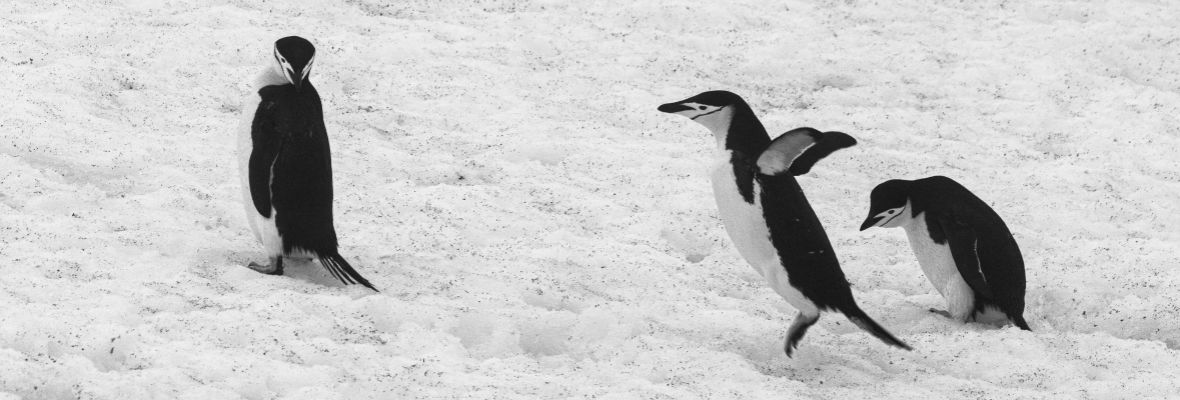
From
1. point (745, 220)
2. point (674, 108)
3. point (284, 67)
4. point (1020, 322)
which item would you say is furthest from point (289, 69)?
point (1020, 322)

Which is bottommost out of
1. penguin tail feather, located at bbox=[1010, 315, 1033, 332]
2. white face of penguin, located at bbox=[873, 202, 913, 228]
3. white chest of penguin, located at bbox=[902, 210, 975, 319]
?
penguin tail feather, located at bbox=[1010, 315, 1033, 332]

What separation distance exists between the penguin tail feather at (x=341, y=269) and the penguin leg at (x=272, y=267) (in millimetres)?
159

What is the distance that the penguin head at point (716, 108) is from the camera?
4.75 meters

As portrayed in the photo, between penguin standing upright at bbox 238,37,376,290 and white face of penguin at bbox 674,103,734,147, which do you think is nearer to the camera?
penguin standing upright at bbox 238,37,376,290

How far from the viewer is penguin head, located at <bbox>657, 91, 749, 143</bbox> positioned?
4.75 metres

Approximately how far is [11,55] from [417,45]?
2.26 metres

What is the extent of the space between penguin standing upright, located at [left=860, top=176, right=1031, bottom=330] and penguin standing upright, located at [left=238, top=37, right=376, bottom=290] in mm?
2170

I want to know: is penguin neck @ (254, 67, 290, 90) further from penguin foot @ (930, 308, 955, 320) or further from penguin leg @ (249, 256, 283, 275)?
penguin foot @ (930, 308, 955, 320)

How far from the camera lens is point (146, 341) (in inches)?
151

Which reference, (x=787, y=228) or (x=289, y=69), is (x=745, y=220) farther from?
(x=289, y=69)

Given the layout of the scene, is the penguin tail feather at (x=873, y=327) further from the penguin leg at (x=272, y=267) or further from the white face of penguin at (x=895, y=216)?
the penguin leg at (x=272, y=267)

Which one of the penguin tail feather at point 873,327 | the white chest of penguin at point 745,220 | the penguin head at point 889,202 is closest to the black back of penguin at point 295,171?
the white chest of penguin at point 745,220

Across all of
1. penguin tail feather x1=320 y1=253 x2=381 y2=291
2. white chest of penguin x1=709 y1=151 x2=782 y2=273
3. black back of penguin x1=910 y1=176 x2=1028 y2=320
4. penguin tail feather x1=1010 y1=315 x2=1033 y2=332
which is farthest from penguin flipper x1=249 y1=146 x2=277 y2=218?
penguin tail feather x1=1010 y1=315 x2=1033 y2=332

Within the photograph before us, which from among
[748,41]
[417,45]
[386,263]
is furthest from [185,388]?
[748,41]
